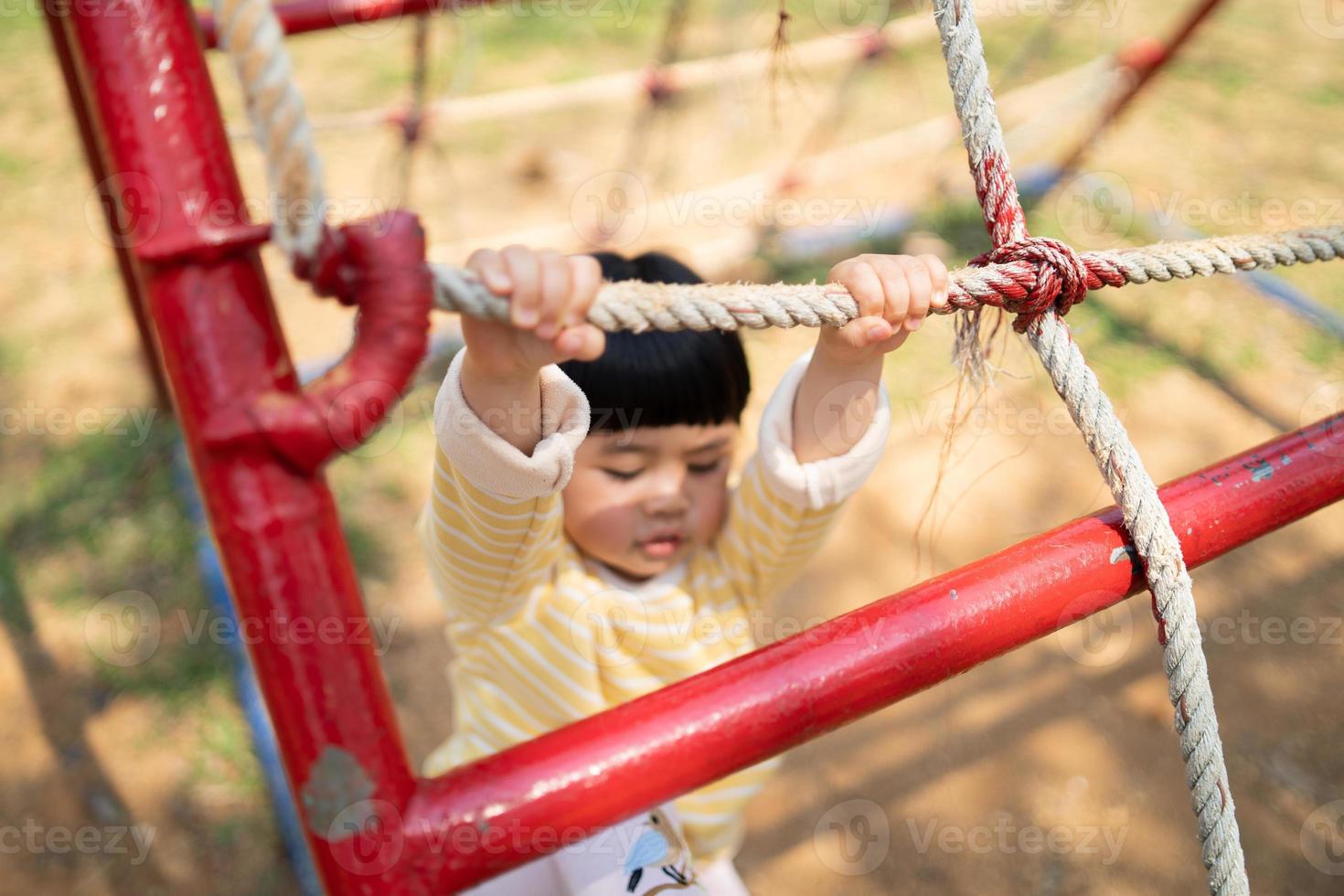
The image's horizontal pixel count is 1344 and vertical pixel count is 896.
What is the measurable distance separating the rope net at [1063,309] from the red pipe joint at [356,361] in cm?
9

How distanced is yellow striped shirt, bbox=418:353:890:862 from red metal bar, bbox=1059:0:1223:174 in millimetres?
1534

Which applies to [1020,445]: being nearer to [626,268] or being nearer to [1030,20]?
[626,268]

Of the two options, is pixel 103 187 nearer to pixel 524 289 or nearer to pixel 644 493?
pixel 644 493

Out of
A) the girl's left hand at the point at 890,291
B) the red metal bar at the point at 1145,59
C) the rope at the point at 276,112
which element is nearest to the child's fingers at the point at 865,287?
the girl's left hand at the point at 890,291

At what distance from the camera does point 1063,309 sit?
1.93 feet

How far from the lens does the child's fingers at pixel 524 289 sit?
A: 0.41 m

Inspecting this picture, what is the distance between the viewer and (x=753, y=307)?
0.48 metres

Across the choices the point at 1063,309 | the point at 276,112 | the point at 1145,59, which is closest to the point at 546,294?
the point at 276,112

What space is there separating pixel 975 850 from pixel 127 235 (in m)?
1.27

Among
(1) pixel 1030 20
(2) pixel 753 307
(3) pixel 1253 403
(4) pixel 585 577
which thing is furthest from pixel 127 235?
(1) pixel 1030 20

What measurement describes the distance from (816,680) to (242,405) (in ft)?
0.98

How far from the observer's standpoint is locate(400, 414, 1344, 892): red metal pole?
0.42m

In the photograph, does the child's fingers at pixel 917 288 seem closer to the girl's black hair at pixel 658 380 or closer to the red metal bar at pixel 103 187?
the girl's black hair at pixel 658 380

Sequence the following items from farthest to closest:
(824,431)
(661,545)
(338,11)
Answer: (338,11)
(661,545)
(824,431)
